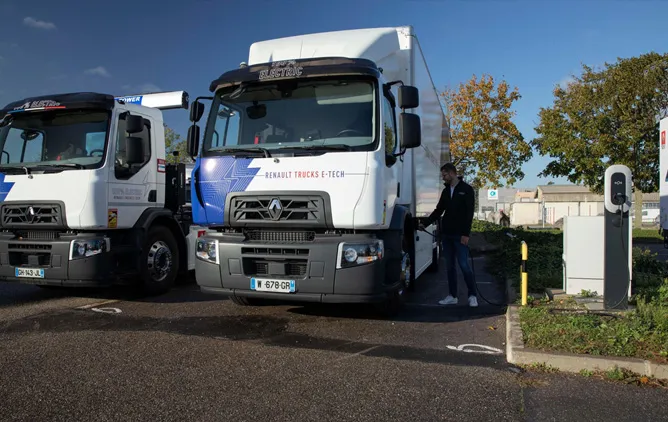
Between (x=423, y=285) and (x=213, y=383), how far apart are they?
5.81 meters

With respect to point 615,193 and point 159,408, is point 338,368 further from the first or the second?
point 615,193

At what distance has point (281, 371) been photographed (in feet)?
14.0

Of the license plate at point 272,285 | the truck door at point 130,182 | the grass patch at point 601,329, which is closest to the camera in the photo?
the grass patch at point 601,329

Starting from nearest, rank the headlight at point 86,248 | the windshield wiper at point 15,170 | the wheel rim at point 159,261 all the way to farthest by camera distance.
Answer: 1. the headlight at point 86,248
2. the windshield wiper at point 15,170
3. the wheel rim at point 159,261

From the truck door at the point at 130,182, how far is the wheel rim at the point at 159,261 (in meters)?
0.65

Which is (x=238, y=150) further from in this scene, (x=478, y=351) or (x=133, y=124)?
(x=478, y=351)

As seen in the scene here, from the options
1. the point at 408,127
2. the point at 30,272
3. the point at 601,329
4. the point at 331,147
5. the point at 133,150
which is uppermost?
the point at 408,127

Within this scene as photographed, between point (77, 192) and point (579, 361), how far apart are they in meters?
6.27

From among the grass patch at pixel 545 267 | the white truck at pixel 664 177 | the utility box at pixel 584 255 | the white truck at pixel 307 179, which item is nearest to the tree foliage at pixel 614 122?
the white truck at pixel 664 177

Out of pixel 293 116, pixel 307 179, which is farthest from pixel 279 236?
pixel 293 116

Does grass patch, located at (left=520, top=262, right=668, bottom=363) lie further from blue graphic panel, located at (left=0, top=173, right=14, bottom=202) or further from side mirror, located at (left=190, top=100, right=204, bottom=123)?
blue graphic panel, located at (left=0, top=173, right=14, bottom=202)

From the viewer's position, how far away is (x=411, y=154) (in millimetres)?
7012

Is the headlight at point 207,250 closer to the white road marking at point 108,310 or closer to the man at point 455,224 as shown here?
the white road marking at point 108,310

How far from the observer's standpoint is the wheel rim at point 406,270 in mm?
5938
